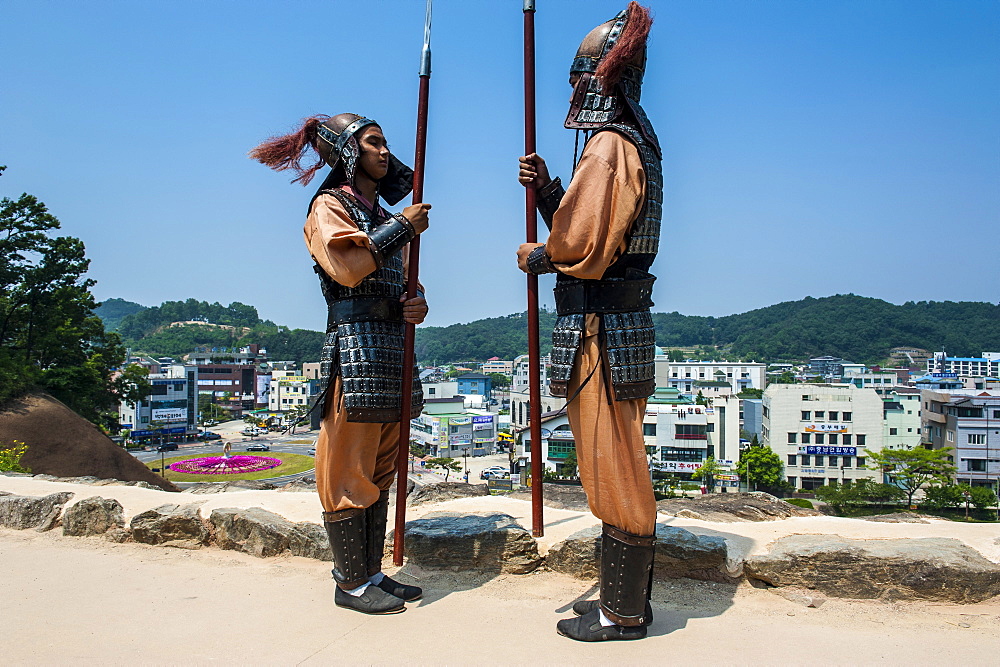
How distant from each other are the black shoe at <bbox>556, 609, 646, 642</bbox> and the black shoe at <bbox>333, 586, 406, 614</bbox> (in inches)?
34.0

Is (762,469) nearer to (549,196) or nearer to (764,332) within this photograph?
(549,196)

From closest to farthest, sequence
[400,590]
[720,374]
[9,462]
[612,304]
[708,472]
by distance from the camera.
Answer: [612,304] → [400,590] → [9,462] → [708,472] → [720,374]

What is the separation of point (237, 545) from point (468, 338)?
165119 mm

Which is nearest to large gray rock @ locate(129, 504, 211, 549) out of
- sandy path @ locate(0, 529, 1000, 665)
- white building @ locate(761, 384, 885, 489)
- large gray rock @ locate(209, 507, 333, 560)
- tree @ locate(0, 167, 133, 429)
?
large gray rock @ locate(209, 507, 333, 560)

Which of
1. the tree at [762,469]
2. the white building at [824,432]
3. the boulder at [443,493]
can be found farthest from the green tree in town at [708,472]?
the boulder at [443,493]

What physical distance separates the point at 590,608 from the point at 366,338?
5.71 feet

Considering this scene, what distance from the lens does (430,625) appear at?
3195 mm

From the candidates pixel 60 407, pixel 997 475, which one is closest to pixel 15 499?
pixel 60 407

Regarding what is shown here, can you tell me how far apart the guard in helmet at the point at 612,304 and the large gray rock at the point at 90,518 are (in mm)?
3828

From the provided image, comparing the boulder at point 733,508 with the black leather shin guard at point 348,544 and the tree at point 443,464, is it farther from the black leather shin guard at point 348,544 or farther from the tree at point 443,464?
the tree at point 443,464

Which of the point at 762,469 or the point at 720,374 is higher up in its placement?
the point at 720,374

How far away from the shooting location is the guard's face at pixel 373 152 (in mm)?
3641

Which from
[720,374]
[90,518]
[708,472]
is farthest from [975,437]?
[720,374]

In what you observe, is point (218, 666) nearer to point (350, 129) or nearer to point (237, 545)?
point (237, 545)
